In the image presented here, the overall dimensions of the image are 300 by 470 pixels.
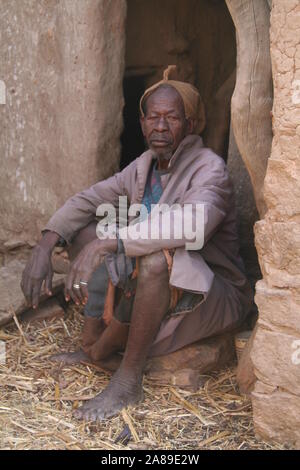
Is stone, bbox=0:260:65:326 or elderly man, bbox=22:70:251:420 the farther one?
stone, bbox=0:260:65:326

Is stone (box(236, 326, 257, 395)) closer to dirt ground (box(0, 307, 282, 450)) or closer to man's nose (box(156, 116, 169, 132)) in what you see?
dirt ground (box(0, 307, 282, 450))

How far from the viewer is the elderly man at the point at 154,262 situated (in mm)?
3029

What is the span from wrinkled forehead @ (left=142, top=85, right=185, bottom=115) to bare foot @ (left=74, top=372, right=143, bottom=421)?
1.41m

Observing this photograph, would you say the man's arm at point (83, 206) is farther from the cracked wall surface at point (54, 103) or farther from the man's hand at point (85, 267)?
the man's hand at point (85, 267)

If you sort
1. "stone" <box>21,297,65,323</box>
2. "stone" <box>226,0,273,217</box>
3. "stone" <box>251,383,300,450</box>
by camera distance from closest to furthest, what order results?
"stone" <box>251,383,300,450</box> < "stone" <box>226,0,273,217</box> < "stone" <box>21,297,65,323</box>

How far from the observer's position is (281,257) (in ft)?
8.65

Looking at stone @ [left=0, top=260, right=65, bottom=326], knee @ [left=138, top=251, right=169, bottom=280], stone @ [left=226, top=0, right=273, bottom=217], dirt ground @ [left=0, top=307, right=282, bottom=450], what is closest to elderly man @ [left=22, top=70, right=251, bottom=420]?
knee @ [left=138, top=251, right=169, bottom=280]

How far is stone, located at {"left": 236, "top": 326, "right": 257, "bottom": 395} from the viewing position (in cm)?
321

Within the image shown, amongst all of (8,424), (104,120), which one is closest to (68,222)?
(104,120)

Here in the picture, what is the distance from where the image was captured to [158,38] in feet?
15.6

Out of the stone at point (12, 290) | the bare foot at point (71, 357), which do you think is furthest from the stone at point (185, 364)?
the stone at point (12, 290)

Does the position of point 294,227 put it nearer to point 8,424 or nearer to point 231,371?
point 231,371

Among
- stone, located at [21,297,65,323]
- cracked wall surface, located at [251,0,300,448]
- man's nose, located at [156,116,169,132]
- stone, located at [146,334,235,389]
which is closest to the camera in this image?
cracked wall surface, located at [251,0,300,448]

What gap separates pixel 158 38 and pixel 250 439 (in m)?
2.99
